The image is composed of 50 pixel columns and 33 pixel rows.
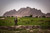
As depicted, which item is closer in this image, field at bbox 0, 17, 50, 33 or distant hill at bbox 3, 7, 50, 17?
field at bbox 0, 17, 50, 33

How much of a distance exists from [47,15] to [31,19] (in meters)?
0.74

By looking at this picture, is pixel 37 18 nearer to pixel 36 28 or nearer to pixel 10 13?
pixel 36 28

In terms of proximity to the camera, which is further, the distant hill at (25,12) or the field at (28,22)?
the distant hill at (25,12)

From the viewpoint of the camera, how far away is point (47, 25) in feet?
14.9

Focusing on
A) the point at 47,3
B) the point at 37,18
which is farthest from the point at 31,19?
the point at 47,3

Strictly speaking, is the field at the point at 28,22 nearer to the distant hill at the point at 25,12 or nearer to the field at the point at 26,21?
the field at the point at 26,21

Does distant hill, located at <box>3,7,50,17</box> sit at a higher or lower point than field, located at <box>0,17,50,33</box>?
higher

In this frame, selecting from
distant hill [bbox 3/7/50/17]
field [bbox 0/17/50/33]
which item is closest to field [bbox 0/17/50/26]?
field [bbox 0/17/50/33]

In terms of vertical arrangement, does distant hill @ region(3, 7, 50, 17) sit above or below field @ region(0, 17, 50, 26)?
above

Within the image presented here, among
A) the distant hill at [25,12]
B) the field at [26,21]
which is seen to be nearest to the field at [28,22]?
the field at [26,21]

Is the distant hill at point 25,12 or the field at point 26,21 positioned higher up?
the distant hill at point 25,12

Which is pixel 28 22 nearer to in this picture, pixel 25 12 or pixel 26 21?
pixel 26 21

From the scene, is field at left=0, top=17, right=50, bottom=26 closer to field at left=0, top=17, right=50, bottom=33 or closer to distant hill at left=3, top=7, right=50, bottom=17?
field at left=0, top=17, right=50, bottom=33

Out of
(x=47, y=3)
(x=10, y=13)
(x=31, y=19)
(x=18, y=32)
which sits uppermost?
(x=47, y=3)
